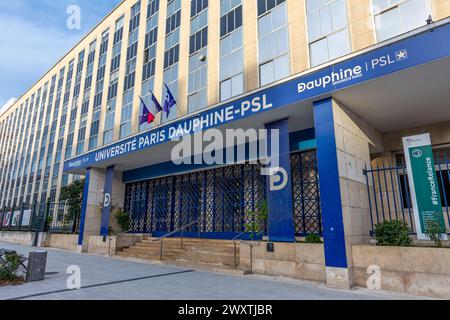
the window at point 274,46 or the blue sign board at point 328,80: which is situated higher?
the window at point 274,46

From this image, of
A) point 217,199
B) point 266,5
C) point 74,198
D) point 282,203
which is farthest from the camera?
point 74,198

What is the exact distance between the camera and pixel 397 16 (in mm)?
8078

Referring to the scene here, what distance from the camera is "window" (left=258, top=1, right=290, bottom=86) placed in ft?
34.2

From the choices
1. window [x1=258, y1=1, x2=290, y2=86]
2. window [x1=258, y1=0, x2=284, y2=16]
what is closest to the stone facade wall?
window [x1=258, y1=1, x2=290, y2=86]

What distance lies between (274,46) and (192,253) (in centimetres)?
841

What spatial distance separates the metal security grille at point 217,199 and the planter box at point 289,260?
181 centimetres

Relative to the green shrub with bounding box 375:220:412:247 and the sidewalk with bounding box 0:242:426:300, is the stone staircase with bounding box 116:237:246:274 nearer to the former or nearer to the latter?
the sidewalk with bounding box 0:242:426:300

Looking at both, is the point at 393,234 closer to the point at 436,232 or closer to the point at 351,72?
the point at 436,232

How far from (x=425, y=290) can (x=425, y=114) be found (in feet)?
18.1

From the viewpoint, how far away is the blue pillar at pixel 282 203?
8594 mm

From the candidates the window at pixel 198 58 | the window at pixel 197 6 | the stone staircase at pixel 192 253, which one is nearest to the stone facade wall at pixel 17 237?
the stone staircase at pixel 192 253

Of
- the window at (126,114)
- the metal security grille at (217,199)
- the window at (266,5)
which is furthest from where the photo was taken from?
the window at (126,114)

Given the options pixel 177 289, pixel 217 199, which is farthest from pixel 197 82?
pixel 177 289

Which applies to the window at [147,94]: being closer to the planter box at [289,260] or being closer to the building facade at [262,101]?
the building facade at [262,101]
